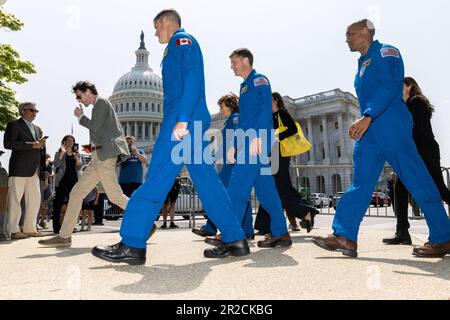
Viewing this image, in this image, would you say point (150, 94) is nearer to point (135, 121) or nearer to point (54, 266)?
point (135, 121)

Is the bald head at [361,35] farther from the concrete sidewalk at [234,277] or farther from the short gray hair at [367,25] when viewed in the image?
the concrete sidewalk at [234,277]

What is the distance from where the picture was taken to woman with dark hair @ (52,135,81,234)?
21.0ft

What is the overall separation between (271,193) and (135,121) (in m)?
95.3

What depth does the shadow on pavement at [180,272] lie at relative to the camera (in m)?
1.86

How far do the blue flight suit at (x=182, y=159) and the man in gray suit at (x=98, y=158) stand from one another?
1499 millimetres

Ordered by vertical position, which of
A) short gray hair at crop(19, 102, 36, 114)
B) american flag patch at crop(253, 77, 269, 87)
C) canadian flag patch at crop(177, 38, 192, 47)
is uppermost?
short gray hair at crop(19, 102, 36, 114)

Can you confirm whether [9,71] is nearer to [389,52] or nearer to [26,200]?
[26,200]

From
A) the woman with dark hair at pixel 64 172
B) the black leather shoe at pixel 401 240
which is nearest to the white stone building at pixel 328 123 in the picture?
the woman with dark hair at pixel 64 172

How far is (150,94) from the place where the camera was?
96562 mm

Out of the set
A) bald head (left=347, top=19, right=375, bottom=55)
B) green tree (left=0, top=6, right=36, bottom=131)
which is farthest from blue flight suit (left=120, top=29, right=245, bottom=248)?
green tree (left=0, top=6, right=36, bottom=131)

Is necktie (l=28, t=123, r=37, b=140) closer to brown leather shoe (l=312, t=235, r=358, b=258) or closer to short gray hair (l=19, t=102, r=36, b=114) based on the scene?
short gray hair (l=19, t=102, r=36, b=114)

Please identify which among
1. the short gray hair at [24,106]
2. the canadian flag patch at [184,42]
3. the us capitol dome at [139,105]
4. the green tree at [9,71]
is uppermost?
→ the us capitol dome at [139,105]

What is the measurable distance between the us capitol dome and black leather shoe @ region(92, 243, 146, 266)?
302 ft
